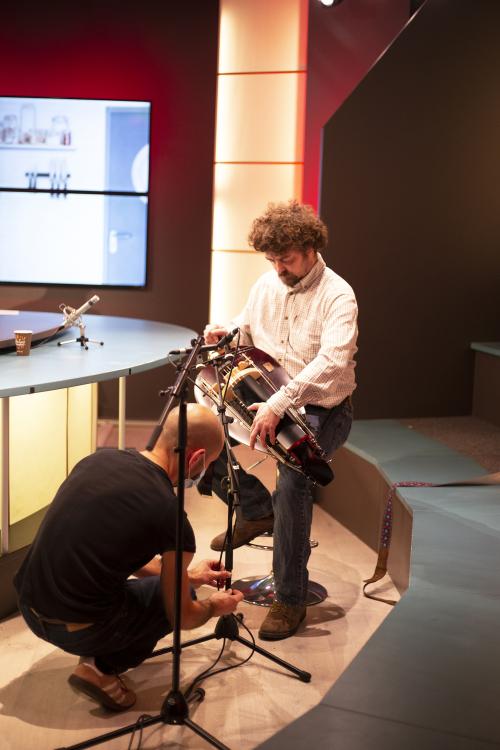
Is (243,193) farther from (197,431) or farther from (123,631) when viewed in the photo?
(123,631)

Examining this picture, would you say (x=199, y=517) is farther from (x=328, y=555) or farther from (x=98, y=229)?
(x=98, y=229)

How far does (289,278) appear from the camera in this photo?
3.00 m

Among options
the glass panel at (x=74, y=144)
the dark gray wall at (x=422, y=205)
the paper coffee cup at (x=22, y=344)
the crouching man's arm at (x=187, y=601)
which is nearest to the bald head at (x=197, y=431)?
the crouching man's arm at (x=187, y=601)

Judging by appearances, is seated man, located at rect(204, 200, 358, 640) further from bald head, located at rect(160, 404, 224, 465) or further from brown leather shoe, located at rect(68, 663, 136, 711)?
brown leather shoe, located at rect(68, 663, 136, 711)

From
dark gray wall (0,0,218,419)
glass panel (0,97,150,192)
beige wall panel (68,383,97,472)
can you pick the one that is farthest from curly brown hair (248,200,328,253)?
glass panel (0,97,150,192)

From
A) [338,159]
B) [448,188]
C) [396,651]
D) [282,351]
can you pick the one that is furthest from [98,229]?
[396,651]

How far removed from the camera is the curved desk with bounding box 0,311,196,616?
289cm

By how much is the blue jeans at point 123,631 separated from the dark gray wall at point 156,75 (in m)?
3.61

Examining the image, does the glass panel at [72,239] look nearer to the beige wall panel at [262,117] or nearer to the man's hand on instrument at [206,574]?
the beige wall panel at [262,117]

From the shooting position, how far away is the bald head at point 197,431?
213cm

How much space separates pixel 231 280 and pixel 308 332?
2.95 metres

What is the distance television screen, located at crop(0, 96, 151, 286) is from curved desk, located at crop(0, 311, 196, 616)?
71.6 inches

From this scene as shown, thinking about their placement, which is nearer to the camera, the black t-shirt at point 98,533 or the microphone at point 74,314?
the black t-shirt at point 98,533

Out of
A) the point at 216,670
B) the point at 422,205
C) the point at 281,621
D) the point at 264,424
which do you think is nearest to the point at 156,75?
the point at 422,205
